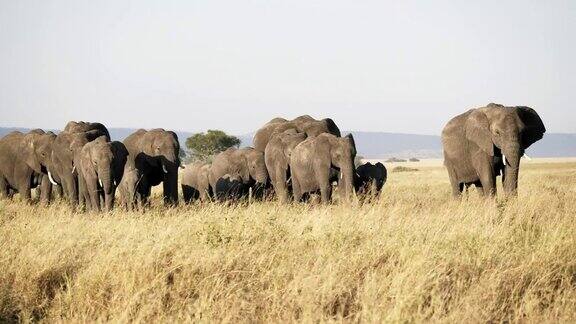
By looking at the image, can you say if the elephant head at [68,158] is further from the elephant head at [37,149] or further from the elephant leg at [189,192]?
the elephant leg at [189,192]

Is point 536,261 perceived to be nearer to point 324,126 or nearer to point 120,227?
point 120,227

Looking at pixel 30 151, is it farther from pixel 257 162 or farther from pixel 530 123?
pixel 530 123

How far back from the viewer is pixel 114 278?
23.2 ft

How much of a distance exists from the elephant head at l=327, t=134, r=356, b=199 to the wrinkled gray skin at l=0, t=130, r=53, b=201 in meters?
9.65

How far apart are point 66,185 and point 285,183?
7.53 meters

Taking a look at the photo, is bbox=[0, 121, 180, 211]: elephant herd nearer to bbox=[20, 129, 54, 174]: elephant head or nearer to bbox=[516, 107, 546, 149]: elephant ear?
bbox=[20, 129, 54, 174]: elephant head

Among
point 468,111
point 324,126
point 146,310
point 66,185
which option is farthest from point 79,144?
point 146,310

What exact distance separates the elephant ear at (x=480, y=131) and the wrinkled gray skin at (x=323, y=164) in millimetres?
3261

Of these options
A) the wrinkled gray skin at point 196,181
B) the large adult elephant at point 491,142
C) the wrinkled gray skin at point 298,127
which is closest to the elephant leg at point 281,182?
the wrinkled gray skin at point 298,127

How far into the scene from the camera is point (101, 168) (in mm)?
16188

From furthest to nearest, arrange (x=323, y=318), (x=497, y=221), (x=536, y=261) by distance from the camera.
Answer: (x=497, y=221) < (x=536, y=261) < (x=323, y=318)

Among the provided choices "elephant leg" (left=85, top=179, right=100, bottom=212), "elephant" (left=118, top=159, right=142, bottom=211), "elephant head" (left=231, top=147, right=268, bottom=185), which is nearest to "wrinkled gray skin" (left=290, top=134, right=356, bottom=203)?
"elephant head" (left=231, top=147, right=268, bottom=185)

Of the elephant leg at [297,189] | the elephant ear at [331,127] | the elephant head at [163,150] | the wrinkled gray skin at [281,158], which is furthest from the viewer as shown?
the elephant ear at [331,127]

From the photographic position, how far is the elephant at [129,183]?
17.9 metres
